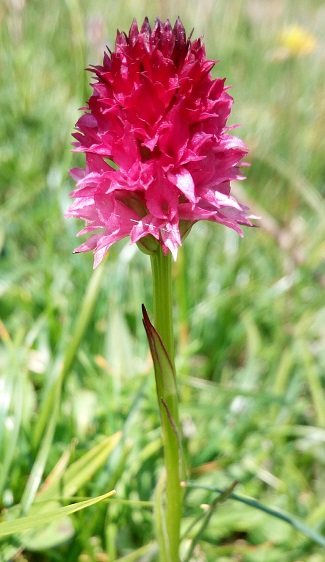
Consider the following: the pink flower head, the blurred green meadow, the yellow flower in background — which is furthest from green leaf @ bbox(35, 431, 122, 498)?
the yellow flower in background

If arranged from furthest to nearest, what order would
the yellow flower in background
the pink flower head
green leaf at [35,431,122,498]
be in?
the yellow flower in background < green leaf at [35,431,122,498] < the pink flower head

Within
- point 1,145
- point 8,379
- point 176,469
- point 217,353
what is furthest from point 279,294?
point 1,145

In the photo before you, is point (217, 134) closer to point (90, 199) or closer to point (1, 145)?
point (90, 199)

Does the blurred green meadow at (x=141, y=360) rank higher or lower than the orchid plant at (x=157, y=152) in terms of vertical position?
lower

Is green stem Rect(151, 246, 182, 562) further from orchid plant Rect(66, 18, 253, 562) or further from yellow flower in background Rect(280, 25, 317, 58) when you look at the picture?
yellow flower in background Rect(280, 25, 317, 58)

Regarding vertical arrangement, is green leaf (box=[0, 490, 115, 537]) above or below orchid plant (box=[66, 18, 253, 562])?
below

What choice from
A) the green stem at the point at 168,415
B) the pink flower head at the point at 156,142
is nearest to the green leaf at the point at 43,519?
the green stem at the point at 168,415

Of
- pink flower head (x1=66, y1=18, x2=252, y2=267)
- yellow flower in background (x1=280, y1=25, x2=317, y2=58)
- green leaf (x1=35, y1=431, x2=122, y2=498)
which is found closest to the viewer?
pink flower head (x1=66, y1=18, x2=252, y2=267)

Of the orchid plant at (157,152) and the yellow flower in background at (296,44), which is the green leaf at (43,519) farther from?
the yellow flower in background at (296,44)

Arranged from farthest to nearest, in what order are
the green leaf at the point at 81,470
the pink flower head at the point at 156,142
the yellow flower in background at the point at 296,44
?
the yellow flower in background at the point at 296,44
the green leaf at the point at 81,470
the pink flower head at the point at 156,142
